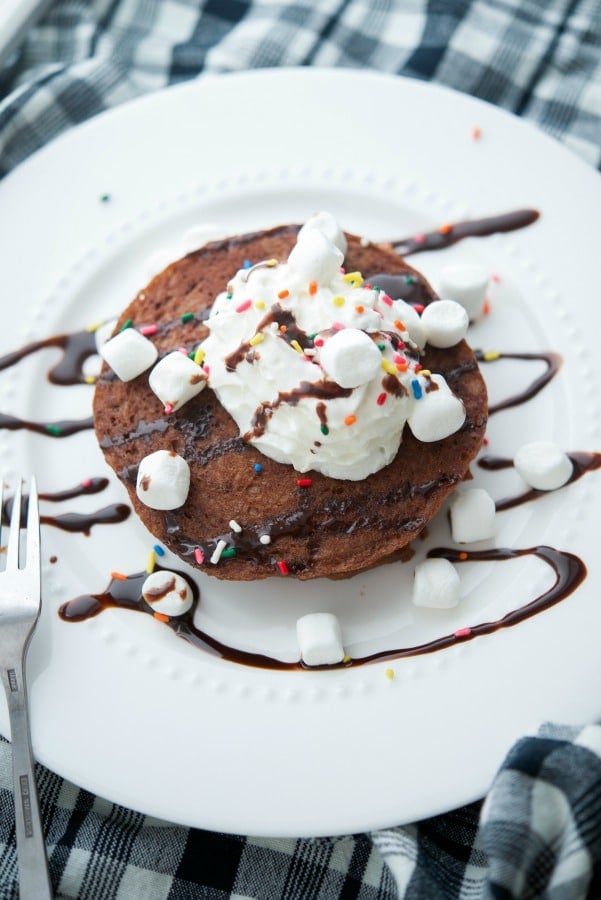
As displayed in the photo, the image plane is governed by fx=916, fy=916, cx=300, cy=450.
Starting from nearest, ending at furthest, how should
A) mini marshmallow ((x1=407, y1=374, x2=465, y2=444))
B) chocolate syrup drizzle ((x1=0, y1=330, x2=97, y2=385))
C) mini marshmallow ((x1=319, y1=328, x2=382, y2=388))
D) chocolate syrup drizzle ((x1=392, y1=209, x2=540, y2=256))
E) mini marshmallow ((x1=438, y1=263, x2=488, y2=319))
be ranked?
mini marshmallow ((x1=319, y1=328, x2=382, y2=388)) → mini marshmallow ((x1=407, y1=374, x2=465, y2=444)) → mini marshmallow ((x1=438, y1=263, x2=488, y2=319)) → chocolate syrup drizzle ((x1=0, y1=330, x2=97, y2=385)) → chocolate syrup drizzle ((x1=392, y1=209, x2=540, y2=256))

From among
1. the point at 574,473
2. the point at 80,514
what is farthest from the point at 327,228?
the point at 80,514

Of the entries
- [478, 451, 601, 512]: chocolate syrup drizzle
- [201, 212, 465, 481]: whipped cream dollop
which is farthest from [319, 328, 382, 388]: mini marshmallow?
[478, 451, 601, 512]: chocolate syrup drizzle

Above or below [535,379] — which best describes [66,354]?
below

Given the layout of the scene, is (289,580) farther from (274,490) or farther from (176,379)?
(176,379)

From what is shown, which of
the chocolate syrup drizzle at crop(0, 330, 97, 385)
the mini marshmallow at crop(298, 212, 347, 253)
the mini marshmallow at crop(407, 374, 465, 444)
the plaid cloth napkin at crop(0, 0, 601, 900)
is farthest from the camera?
the chocolate syrup drizzle at crop(0, 330, 97, 385)

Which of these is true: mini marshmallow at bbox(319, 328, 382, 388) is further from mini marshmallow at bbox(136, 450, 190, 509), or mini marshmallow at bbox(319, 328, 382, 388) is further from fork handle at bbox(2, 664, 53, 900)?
fork handle at bbox(2, 664, 53, 900)

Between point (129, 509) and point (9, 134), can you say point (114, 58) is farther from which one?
point (129, 509)
